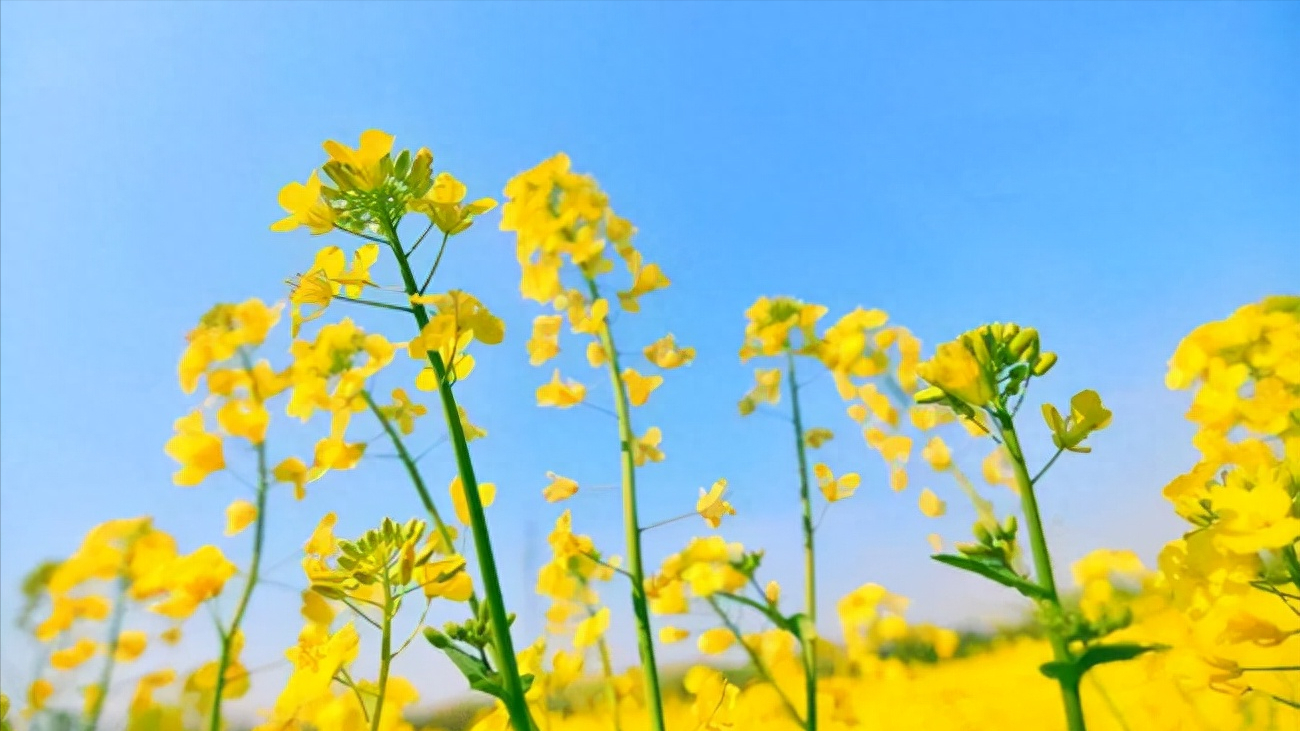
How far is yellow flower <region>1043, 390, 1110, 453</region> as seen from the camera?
0.63m

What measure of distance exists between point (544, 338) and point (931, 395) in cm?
47

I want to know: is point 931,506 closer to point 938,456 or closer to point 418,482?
point 938,456

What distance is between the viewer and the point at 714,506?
838 millimetres

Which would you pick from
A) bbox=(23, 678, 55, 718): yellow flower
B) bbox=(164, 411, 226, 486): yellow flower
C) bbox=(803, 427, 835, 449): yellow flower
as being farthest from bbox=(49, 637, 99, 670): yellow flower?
bbox=(803, 427, 835, 449): yellow flower

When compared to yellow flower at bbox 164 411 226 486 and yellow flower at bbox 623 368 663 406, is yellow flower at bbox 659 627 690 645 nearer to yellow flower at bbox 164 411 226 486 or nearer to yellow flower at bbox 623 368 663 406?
yellow flower at bbox 623 368 663 406

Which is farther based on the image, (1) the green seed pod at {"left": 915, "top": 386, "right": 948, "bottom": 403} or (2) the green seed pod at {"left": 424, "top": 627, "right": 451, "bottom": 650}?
(1) the green seed pod at {"left": 915, "top": 386, "right": 948, "bottom": 403}

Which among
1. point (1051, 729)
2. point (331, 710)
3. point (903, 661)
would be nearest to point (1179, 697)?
point (1051, 729)

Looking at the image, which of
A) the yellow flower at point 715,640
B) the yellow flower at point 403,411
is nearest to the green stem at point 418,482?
the yellow flower at point 403,411

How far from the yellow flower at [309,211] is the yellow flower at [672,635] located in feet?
1.68

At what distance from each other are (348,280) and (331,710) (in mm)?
336

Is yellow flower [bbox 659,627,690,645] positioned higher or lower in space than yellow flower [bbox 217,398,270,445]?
lower

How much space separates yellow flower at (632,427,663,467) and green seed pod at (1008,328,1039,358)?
0.35 m

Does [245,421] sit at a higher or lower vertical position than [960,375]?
higher

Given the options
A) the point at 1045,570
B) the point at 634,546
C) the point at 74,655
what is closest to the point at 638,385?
the point at 634,546
